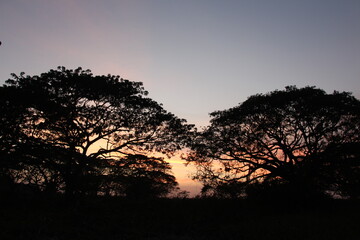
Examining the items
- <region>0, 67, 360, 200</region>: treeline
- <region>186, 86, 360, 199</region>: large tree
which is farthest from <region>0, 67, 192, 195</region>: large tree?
<region>186, 86, 360, 199</region>: large tree

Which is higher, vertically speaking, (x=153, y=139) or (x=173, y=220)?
(x=153, y=139)

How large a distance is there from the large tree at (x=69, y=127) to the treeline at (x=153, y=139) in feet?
0.19

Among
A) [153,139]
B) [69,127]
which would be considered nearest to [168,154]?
[153,139]

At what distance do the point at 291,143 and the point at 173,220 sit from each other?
11.3m

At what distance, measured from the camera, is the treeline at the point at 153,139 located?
1568 cm

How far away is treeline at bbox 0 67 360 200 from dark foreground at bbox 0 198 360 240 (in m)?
1.15

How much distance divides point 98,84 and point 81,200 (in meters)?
7.93

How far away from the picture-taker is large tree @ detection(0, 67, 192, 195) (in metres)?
15.0

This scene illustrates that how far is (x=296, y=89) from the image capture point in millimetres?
19406

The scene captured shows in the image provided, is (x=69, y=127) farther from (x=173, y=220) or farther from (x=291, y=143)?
(x=291, y=143)

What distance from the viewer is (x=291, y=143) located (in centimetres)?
1925

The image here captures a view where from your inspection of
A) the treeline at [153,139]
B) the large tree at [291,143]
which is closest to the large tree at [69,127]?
the treeline at [153,139]

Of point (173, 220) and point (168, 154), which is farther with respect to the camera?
point (168, 154)

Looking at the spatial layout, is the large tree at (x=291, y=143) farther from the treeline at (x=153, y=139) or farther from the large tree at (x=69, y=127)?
the large tree at (x=69, y=127)
